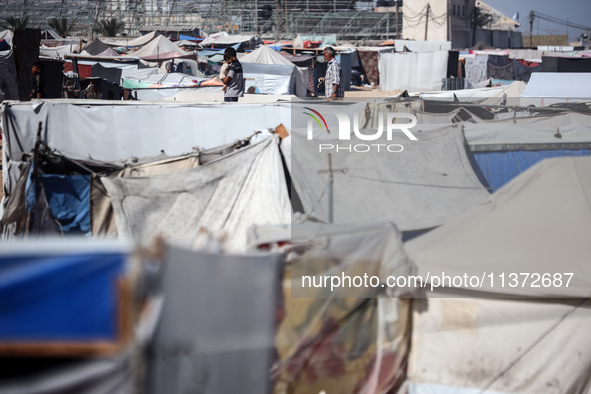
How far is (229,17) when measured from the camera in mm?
56406

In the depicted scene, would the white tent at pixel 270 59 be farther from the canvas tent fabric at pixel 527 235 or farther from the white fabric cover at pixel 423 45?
the white fabric cover at pixel 423 45

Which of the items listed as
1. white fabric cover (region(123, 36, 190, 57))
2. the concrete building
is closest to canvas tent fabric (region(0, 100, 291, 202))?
white fabric cover (region(123, 36, 190, 57))

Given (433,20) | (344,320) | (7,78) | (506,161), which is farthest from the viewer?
(433,20)

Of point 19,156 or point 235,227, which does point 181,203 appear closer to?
point 235,227

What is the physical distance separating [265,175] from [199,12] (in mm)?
54425

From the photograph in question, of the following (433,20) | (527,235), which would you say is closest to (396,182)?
(527,235)

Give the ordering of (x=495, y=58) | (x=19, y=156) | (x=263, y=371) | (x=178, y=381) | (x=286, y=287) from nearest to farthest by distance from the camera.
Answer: (x=178, y=381) < (x=263, y=371) < (x=286, y=287) < (x=19, y=156) < (x=495, y=58)

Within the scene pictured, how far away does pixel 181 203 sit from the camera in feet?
19.4

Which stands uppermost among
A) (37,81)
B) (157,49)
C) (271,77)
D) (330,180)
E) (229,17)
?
(229,17)

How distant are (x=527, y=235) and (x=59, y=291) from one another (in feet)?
10.5

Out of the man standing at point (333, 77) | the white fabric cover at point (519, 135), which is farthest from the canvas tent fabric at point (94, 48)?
the white fabric cover at point (519, 135)

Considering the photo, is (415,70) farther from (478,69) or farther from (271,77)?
(271,77)

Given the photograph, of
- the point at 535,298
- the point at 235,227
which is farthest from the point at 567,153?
the point at 235,227

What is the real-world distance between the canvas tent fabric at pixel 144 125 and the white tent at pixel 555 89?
253 inches
